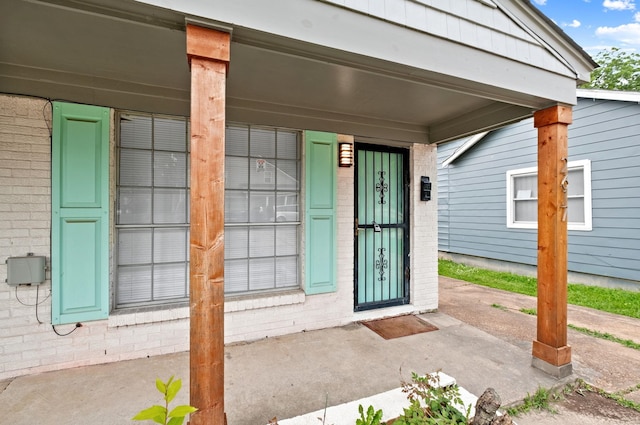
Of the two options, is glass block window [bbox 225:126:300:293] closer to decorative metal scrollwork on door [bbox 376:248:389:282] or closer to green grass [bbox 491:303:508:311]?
decorative metal scrollwork on door [bbox 376:248:389:282]

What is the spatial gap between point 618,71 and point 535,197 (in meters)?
12.3

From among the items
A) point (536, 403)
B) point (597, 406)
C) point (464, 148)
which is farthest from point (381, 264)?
point (464, 148)

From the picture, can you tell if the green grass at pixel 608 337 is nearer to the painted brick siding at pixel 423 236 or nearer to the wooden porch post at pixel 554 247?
the wooden porch post at pixel 554 247

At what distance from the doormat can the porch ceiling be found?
7.08 feet

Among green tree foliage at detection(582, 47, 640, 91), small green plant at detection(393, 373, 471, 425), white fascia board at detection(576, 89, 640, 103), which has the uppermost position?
green tree foliage at detection(582, 47, 640, 91)

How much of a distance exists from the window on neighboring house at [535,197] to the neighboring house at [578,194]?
0.6 inches

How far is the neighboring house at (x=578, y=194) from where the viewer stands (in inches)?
185

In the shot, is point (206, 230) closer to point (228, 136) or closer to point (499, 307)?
point (228, 136)

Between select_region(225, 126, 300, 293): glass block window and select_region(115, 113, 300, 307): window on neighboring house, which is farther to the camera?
select_region(225, 126, 300, 293): glass block window

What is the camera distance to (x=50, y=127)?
2391mm

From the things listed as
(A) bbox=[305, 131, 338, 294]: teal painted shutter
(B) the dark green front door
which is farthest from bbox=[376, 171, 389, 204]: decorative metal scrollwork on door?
(A) bbox=[305, 131, 338, 294]: teal painted shutter

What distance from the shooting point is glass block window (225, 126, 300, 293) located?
3.05 m

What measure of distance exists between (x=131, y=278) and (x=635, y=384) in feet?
13.6

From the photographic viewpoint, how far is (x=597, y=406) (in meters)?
2.10
